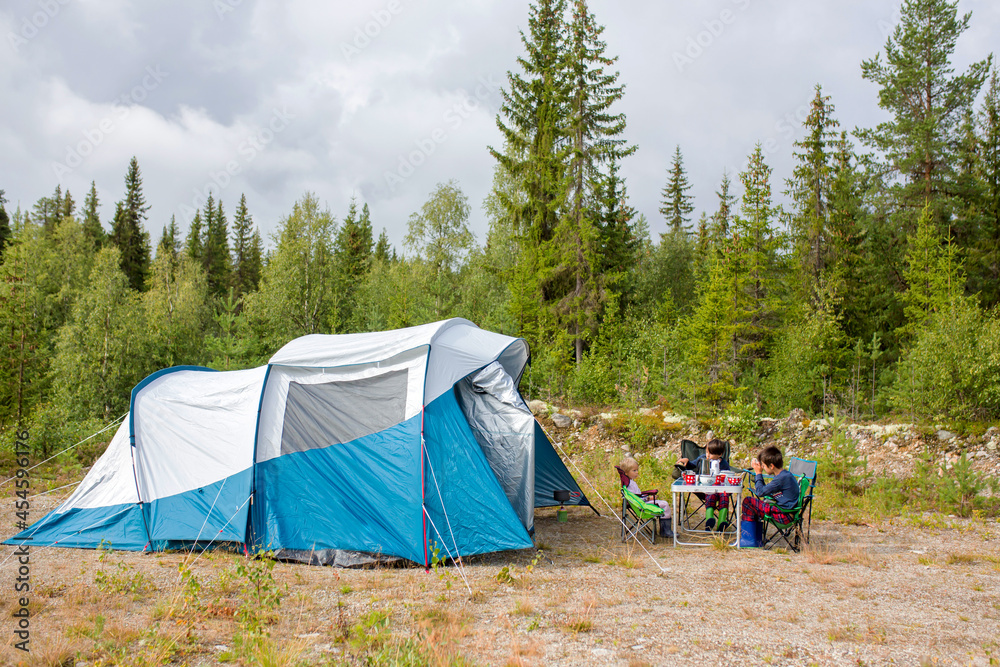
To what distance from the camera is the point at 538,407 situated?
48.3 feet

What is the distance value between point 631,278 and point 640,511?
664 inches

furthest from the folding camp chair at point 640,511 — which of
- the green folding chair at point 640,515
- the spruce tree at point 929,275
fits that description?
the spruce tree at point 929,275

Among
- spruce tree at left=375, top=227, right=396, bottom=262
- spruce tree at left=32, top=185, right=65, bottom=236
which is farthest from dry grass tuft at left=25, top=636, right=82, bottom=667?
spruce tree at left=32, top=185, right=65, bottom=236

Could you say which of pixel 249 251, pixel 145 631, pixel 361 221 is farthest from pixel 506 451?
pixel 249 251

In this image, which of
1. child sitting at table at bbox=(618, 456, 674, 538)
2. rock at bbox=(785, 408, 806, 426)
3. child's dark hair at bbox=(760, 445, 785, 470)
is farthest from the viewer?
rock at bbox=(785, 408, 806, 426)

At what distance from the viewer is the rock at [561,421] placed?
46.0 ft

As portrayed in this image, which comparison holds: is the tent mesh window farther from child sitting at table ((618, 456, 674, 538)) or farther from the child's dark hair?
the child's dark hair

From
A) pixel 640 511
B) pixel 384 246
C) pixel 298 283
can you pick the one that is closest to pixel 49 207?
pixel 384 246

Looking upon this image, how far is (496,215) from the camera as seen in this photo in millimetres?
23469

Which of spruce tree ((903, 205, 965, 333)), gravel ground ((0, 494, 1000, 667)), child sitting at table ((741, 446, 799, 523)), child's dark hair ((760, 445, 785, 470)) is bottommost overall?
gravel ground ((0, 494, 1000, 667))

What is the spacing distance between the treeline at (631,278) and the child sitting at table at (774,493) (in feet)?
18.6

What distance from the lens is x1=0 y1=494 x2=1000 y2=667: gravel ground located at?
12.2 feet

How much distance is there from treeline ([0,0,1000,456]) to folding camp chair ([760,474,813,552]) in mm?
5621

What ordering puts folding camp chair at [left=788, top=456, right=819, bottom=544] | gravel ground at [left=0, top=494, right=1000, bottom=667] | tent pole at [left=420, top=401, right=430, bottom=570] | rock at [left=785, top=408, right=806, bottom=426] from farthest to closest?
rock at [left=785, top=408, right=806, bottom=426], folding camp chair at [left=788, top=456, right=819, bottom=544], tent pole at [left=420, top=401, right=430, bottom=570], gravel ground at [left=0, top=494, right=1000, bottom=667]
